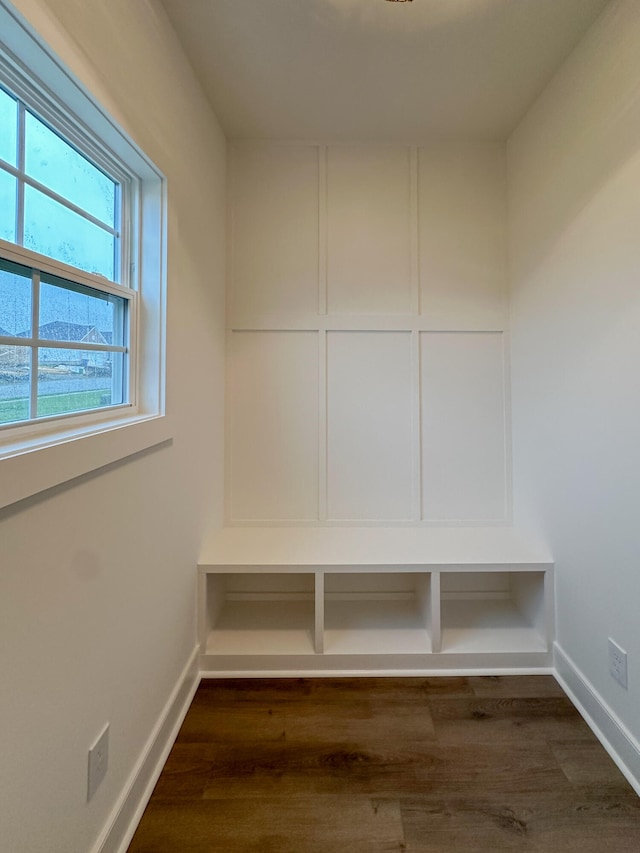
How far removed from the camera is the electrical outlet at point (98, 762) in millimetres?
1041

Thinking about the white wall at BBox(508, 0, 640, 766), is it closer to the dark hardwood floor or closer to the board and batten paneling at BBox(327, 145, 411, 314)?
the dark hardwood floor

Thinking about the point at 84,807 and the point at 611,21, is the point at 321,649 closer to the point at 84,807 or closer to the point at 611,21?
the point at 84,807

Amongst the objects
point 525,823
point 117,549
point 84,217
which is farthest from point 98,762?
point 84,217

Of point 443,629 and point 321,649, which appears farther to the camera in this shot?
point 443,629

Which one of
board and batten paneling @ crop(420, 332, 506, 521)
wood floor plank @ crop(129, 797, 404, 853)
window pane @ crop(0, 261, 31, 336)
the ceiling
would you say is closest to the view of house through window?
window pane @ crop(0, 261, 31, 336)

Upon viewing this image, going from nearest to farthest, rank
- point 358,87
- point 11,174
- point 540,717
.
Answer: point 11,174
point 540,717
point 358,87

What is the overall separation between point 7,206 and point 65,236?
22 centimetres

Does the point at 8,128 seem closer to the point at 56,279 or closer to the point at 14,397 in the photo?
the point at 56,279

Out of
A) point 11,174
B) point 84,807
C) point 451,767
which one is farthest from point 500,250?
point 84,807

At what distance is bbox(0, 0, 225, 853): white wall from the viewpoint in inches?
32.8

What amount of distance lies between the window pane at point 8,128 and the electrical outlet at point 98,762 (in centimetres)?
141

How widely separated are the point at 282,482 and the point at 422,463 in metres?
0.78

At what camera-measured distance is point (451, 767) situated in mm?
1437

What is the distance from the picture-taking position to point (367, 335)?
2.32 meters
